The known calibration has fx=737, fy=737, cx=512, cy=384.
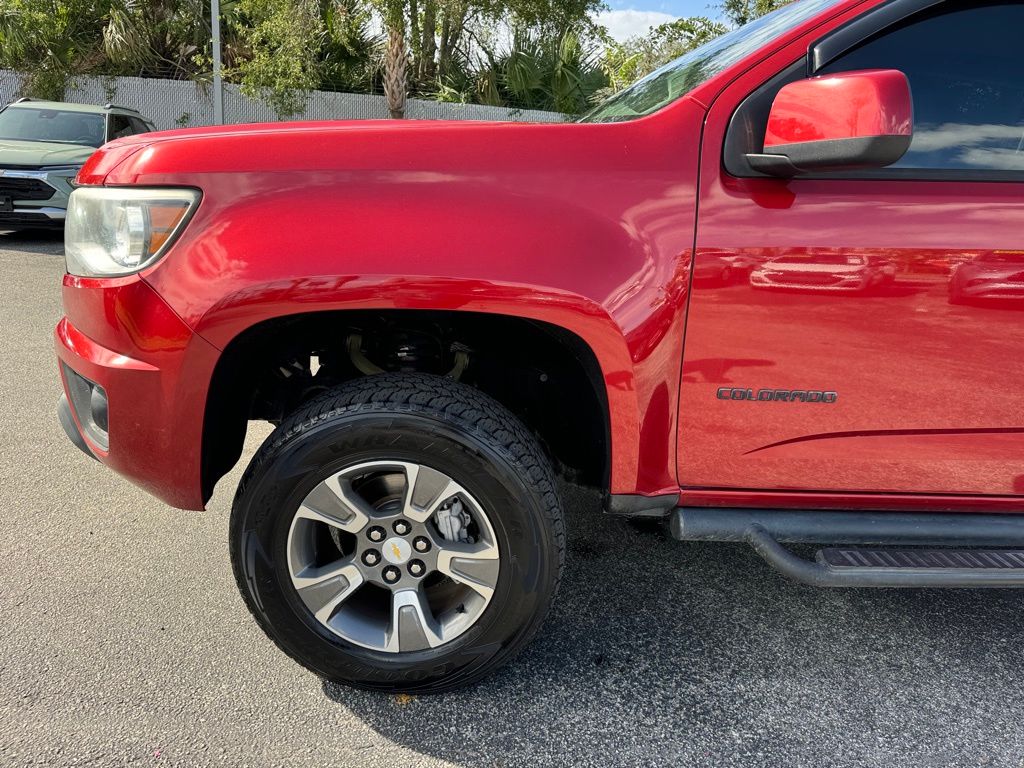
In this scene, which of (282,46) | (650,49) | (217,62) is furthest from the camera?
(650,49)

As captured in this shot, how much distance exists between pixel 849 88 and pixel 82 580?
2.57 meters

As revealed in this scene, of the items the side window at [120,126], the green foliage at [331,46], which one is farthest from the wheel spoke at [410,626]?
the green foliage at [331,46]

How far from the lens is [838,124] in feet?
5.07

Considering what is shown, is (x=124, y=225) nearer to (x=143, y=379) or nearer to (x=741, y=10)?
(x=143, y=379)

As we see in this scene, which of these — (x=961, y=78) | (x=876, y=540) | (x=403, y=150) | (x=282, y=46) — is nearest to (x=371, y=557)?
(x=403, y=150)

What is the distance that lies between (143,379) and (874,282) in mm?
1734

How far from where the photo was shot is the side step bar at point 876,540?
183 centimetres

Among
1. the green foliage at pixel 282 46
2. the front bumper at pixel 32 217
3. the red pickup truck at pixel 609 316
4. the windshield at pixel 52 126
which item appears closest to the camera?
the red pickup truck at pixel 609 316

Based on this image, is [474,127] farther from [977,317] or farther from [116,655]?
[116,655]

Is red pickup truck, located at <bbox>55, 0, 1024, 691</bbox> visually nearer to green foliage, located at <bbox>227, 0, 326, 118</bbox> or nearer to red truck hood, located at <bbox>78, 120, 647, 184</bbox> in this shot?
red truck hood, located at <bbox>78, 120, 647, 184</bbox>

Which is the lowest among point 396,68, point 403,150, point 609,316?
point 609,316

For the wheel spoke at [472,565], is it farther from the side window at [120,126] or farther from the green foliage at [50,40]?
the green foliage at [50,40]

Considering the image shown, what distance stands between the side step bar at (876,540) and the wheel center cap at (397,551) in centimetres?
69

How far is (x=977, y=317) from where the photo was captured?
1.71 meters
